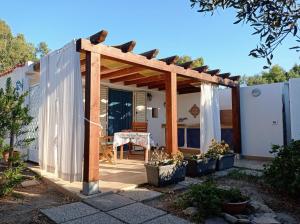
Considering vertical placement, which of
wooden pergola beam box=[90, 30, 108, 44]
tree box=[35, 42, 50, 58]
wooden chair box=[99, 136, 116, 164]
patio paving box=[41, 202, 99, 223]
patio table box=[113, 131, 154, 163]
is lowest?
patio paving box=[41, 202, 99, 223]

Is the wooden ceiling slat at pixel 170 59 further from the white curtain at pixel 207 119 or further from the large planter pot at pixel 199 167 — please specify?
the large planter pot at pixel 199 167

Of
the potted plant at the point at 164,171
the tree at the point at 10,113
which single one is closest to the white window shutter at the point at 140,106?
Answer: the potted plant at the point at 164,171

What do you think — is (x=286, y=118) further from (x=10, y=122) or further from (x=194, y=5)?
(x=10, y=122)

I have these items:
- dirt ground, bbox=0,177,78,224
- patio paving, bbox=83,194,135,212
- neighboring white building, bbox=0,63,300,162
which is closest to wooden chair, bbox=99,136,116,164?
neighboring white building, bbox=0,63,300,162

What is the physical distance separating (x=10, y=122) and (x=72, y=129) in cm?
98

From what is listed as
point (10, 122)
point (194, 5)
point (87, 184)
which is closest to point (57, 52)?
point (10, 122)

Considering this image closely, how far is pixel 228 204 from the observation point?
345 centimetres

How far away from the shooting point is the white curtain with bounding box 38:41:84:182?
440 cm

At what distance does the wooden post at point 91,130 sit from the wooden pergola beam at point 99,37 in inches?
8.4

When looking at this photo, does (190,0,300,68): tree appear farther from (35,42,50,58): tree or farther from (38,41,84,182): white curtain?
(35,42,50,58): tree

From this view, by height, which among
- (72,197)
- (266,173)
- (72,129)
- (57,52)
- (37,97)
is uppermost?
(57,52)

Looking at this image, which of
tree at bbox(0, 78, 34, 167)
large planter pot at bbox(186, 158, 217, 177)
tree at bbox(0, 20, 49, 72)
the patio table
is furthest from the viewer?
tree at bbox(0, 20, 49, 72)

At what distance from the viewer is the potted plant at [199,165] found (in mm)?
5523

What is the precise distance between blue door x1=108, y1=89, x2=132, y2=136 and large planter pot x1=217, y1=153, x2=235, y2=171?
14.1 feet
